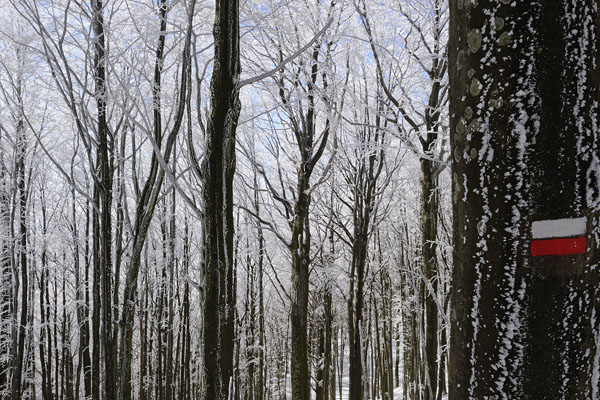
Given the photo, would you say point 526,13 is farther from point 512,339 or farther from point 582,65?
point 512,339

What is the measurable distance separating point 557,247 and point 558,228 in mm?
36

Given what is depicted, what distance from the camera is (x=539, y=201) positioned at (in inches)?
32.5

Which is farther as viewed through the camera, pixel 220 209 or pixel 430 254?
pixel 430 254

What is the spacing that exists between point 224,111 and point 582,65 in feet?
7.96

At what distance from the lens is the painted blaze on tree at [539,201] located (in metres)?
0.82

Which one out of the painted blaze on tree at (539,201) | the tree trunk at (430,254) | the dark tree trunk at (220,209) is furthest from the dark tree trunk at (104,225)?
the painted blaze on tree at (539,201)

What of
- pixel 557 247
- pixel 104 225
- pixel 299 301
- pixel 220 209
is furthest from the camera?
pixel 299 301

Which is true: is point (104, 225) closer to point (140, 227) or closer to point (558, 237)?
point (140, 227)

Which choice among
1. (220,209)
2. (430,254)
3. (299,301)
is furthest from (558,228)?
(299,301)

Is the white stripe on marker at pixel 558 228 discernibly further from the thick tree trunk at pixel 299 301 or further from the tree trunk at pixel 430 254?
the thick tree trunk at pixel 299 301

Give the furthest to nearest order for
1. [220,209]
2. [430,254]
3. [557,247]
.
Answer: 1. [430,254]
2. [220,209]
3. [557,247]

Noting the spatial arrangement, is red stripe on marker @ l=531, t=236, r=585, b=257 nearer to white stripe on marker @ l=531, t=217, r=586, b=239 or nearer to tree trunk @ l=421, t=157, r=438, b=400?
white stripe on marker @ l=531, t=217, r=586, b=239

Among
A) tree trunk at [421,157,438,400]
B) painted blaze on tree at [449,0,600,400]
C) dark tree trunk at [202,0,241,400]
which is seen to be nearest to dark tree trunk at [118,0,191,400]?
dark tree trunk at [202,0,241,400]

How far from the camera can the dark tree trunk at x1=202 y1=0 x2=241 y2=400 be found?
9.44 ft
